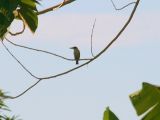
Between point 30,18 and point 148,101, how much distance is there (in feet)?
2.76

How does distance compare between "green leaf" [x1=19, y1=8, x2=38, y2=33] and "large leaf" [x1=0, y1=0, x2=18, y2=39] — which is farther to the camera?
"green leaf" [x1=19, y1=8, x2=38, y2=33]

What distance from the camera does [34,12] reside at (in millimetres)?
2828

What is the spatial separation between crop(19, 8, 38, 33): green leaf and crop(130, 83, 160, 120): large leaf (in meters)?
0.68

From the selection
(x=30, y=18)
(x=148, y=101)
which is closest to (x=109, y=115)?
(x=148, y=101)

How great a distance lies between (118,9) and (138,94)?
1.76 feet

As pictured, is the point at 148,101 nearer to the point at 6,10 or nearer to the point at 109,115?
the point at 109,115

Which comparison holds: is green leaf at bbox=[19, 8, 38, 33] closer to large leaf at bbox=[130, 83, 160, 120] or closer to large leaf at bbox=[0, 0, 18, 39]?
large leaf at bbox=[0, 0, 18, 39]

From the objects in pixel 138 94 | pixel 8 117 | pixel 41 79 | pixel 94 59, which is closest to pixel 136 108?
pixel 138 94

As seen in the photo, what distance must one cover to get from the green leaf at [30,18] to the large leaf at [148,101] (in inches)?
26.8

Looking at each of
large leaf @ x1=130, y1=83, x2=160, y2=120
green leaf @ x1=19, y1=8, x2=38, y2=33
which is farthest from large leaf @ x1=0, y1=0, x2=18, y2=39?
large leaf @ x1=130, y1=83, x2=160, y2=120

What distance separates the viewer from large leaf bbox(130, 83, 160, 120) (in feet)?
9.42

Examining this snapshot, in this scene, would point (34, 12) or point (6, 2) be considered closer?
point (6, 2)

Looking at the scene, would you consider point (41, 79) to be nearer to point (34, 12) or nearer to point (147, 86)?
point (34, 12)

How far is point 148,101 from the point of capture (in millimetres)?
2949
